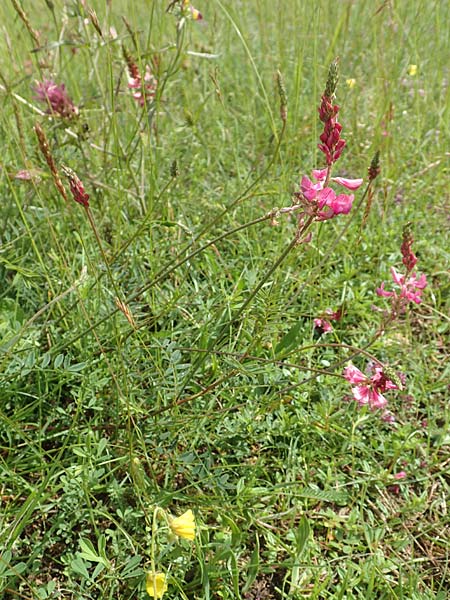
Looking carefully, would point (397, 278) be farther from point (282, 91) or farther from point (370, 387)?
point (282, 91)

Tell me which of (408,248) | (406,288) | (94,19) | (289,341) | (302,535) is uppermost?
(94,19)

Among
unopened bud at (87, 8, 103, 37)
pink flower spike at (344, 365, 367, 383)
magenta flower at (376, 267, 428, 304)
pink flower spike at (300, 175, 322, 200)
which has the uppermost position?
unopened bud at (87, 8, 103, 37)

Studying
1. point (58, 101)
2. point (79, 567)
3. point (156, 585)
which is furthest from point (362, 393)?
point (58, 101)

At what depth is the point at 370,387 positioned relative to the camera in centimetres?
125

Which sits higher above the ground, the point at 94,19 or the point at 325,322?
the point at 94,19

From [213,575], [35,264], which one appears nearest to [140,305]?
[35,264]

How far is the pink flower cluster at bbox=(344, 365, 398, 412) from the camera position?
1214mm

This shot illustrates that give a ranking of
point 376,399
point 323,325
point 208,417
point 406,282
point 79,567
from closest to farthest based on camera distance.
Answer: point 79,567
point 376,399
point 208,417
point 406,282
point 323,325

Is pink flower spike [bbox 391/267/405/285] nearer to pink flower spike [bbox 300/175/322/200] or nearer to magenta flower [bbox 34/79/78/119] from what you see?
pink flower spike [bbox 300/175/322/200]

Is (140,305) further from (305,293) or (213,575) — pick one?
(213,575)

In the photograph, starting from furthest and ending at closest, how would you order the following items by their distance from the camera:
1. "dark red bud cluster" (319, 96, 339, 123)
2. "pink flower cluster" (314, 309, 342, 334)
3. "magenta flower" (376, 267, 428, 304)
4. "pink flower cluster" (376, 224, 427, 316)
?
"pink flower cluster" (314, 309, 342, 334) < "magenta flower" (376, 267, 428, 304) < "pink flower cluster" (376, 224, 427, 316) < "dark red bud cluster" (319, 96, 339, 123)

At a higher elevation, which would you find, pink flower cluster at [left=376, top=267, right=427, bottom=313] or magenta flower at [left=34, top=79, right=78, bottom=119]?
magenta flower at [left=34, top=79, right=78, bottom=119]

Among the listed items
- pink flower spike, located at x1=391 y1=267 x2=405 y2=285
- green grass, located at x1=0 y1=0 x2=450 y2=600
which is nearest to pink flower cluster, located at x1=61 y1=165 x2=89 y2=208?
green grass, located at x1=0 y1=0 x2=450 y2=600

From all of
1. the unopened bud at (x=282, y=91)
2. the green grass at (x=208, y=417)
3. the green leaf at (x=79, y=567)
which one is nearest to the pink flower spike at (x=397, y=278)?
the green grass at (x=208, y=417)
